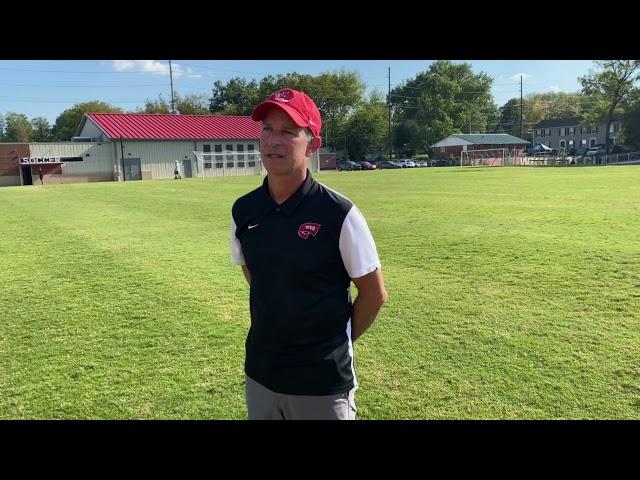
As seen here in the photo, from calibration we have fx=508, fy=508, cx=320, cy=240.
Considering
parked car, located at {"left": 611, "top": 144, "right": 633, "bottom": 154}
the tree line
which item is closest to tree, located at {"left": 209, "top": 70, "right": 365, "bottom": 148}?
the tree line

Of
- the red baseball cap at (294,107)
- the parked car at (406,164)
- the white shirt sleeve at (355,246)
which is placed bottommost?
the parked car at (406,164)

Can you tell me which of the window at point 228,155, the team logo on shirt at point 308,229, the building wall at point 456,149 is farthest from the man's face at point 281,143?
the building wall at point 456,149

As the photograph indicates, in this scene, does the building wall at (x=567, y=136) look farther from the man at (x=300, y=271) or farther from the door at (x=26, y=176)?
the man at (x=300, y=271)

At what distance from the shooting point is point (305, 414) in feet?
6.63

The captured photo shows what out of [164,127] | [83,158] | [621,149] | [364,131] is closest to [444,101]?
[364,131]

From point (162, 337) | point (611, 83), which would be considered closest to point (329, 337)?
point (162, 337)

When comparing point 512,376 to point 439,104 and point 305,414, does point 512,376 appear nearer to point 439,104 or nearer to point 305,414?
point 305,414

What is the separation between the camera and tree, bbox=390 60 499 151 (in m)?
94.8

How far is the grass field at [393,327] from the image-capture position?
12.1 feet

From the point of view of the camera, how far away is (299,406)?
2021 mm

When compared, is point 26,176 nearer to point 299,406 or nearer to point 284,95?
point 284,95

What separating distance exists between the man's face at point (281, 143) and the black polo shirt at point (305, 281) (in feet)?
0.34

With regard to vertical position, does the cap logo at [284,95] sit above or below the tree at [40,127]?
below
